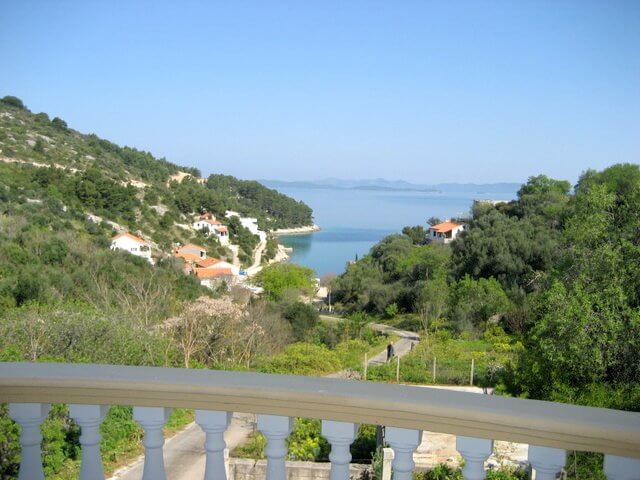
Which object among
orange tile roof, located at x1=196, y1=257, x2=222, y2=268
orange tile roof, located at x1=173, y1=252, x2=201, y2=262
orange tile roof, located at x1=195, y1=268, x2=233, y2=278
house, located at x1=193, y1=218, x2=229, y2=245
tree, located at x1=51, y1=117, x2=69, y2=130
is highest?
tree, located at x1=51, y1=117, x2=69, y2=130

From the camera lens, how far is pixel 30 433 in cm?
142

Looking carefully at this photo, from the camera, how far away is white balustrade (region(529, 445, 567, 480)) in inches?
48.1

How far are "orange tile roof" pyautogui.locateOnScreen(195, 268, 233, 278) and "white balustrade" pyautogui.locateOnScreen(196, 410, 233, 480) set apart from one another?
28.9m

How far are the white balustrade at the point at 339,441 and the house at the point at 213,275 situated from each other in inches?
1007

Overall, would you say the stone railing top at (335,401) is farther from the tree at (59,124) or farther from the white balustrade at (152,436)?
the tree at (59,124)

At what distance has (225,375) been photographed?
1.40m

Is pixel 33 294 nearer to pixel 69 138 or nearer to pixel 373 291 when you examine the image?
pixel 373 291

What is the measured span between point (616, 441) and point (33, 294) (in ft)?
45.8

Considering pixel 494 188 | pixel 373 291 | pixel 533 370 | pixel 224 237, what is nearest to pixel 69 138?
pixel 224 237

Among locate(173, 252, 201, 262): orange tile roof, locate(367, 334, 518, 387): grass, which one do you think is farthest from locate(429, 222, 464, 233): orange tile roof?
locate(367, 334, 518, 387): grass

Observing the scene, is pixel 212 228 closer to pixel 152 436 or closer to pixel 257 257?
pixel 257 257

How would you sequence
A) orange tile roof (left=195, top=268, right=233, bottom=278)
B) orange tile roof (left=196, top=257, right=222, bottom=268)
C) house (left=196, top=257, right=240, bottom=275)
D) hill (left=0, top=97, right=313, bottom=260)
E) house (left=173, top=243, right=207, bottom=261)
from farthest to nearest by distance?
house (left=173, top=243, right=207, bottom=261) < orange tile roof (left=196, top=257, right=222, bottom=268) < house (left=196, top=257, right=240, bottom=275) < orange tile roof (left=195, top=268, right=233, bottom=278) < hill (left=0, top=97, right=313, bottom=260)

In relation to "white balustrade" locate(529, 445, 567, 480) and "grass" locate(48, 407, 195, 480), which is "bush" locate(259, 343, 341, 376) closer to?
"grass" locate(48, 407, 195, 480)

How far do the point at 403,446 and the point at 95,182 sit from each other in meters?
32.3
